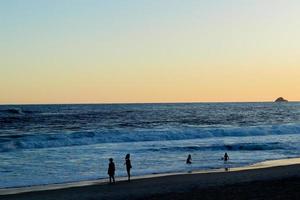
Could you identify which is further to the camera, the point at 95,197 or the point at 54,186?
the point at 54,186

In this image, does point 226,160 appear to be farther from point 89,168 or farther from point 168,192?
point 168,192

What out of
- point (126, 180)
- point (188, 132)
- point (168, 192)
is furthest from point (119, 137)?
point (168, 192)

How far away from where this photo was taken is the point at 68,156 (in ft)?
116

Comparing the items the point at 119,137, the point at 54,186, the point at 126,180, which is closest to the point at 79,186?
the point at 54,186

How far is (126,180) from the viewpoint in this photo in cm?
2388

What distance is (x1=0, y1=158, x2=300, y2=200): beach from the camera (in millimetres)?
17375

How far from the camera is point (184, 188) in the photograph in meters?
19.9

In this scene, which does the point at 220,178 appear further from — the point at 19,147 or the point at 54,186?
the point at 19,147

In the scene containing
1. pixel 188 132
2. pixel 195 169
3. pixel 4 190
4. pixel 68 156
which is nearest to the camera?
pixel 4 190

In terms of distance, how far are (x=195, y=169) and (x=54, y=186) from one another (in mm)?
9254

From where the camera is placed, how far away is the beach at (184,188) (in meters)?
17.4

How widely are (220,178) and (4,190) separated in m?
9.71

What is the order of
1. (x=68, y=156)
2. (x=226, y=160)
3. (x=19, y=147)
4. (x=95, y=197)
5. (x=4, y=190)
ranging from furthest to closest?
(x=19, y=147)
(x=68, y=156)
(x=226, y=160)
(x=4, y=190)
(x=95, y=197)

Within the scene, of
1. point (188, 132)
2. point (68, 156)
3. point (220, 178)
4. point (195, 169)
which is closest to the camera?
point (220, 178)
